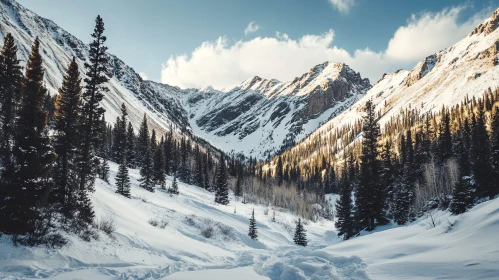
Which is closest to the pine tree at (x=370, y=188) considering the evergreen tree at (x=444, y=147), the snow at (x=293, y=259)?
the snow at (x=293, y=259)

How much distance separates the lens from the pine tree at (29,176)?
13.9m

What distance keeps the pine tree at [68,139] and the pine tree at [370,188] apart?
27.8m

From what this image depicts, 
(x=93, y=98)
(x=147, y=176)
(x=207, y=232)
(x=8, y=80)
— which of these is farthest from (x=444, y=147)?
(x=8, y=80)

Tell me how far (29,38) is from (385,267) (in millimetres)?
224892

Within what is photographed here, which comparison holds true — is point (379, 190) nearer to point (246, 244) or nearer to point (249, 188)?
point (246, 244)

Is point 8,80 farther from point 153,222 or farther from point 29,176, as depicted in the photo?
point 29,176

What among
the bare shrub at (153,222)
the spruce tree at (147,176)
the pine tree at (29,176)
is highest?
the spruce tree at (147,176)

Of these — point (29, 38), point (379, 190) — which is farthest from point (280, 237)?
point (29, 38)

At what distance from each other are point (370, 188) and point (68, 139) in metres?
29.2

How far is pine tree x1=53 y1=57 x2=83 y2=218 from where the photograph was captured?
19292mm

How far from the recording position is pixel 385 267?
11469mm

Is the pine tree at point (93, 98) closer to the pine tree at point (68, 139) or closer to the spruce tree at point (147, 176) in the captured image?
the pine tree at point (68, 139)

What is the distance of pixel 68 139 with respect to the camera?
2125 centimetres

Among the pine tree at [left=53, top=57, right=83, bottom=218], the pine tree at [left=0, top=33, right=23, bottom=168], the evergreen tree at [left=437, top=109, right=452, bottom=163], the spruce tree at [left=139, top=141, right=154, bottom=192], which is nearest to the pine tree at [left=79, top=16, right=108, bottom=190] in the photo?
the pine tree at [left=53, top=57, right=83, bottom=218]
